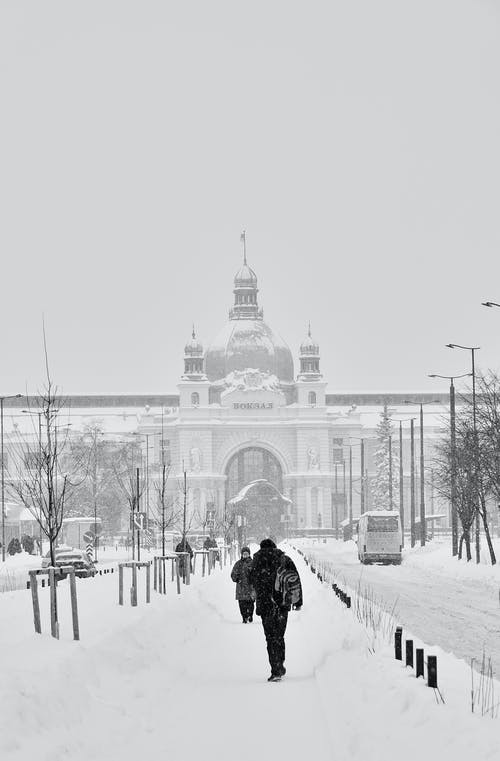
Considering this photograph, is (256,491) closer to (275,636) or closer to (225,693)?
(275,636)

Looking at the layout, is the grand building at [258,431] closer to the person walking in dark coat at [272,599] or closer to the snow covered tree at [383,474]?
the snow covered tree at [383,474]

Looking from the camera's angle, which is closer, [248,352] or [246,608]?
[246,608]

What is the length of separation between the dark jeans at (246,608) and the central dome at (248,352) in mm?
160219

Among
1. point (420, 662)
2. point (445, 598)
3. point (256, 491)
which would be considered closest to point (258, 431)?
point (256, 491)

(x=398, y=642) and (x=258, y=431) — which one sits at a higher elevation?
(x=258, y=431)

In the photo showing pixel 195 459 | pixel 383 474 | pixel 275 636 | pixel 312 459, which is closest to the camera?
pixel 275 636

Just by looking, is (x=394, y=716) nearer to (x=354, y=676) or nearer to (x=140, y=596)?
(x=354, y=676)

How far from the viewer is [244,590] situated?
98.8 feet

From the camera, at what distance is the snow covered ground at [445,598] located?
28047 mm

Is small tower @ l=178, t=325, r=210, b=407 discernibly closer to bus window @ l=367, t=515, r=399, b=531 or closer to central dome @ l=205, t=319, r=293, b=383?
central dome @ l=205, t=319, r=293, b=383

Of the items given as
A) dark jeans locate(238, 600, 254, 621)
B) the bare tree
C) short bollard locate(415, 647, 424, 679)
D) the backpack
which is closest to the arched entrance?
Answer: the bare tree

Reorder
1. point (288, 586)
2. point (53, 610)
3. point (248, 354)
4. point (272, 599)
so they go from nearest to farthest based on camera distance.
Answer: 1. point (272, 599)
2. point (288, 586)
3. point (53, 610)
4. point (248, 354)

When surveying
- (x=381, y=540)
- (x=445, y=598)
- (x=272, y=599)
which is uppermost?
(x=272, y=599)

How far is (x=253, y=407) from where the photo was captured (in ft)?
606
